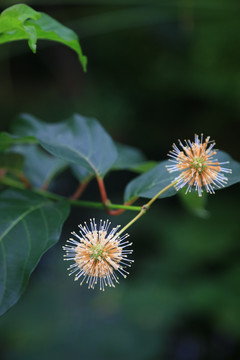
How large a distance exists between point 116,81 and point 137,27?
0.37 meters

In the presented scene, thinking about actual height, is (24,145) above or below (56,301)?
above

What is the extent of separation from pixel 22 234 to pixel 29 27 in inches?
12.0

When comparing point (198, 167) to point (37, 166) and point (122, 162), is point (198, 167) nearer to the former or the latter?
point (122, 162)

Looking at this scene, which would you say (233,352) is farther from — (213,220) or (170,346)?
(213,220)

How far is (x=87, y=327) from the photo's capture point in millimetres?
1912

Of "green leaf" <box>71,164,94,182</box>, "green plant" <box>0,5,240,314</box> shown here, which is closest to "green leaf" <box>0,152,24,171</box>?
"green plant" <box>0,5,240,314</box>

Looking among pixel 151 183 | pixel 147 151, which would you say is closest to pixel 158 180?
pixel 151 183

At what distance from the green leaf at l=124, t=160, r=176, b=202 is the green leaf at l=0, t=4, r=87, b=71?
8.8 inches

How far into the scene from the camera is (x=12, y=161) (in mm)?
902

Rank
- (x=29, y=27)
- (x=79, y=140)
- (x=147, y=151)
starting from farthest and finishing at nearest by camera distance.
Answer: (x=147, y=151) < (x=79, y=140) < (x=29, y=27)

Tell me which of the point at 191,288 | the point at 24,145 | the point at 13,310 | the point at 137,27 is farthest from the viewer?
the point at 137,27

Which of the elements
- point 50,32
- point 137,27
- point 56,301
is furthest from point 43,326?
point 137,27

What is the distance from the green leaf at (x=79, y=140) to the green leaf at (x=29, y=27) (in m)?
0.17

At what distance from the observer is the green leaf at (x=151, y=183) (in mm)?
634
